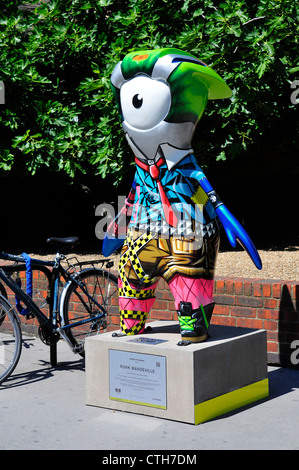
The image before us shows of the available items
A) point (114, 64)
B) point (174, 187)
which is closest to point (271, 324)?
point (174, 187)

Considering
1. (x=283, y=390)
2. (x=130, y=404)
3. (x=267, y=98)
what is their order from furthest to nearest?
(x=267, y=98) → (x=283, y=390) → (x=130, y=404)

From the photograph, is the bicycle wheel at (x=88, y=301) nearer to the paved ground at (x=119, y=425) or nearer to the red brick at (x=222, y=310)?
the paved ground at (x=119, y=425)

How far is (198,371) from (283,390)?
0.98 meters

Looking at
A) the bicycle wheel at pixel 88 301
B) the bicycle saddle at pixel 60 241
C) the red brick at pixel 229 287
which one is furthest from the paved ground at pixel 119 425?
the bicycle saddle at pixel 60 241

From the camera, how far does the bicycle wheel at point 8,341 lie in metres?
4.75

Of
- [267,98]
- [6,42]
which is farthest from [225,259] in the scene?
[6,42]

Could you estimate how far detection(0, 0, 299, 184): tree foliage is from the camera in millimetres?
7127

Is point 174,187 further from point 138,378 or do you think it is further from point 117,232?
point 138,378

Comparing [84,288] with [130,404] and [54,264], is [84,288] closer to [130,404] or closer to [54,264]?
[54,264]

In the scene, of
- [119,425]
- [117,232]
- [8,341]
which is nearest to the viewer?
[119,425]

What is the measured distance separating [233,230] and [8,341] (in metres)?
3.03

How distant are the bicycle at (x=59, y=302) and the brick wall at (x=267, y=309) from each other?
3.25ft

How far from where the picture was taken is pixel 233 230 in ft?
13.1

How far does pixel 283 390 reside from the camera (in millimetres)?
4648
